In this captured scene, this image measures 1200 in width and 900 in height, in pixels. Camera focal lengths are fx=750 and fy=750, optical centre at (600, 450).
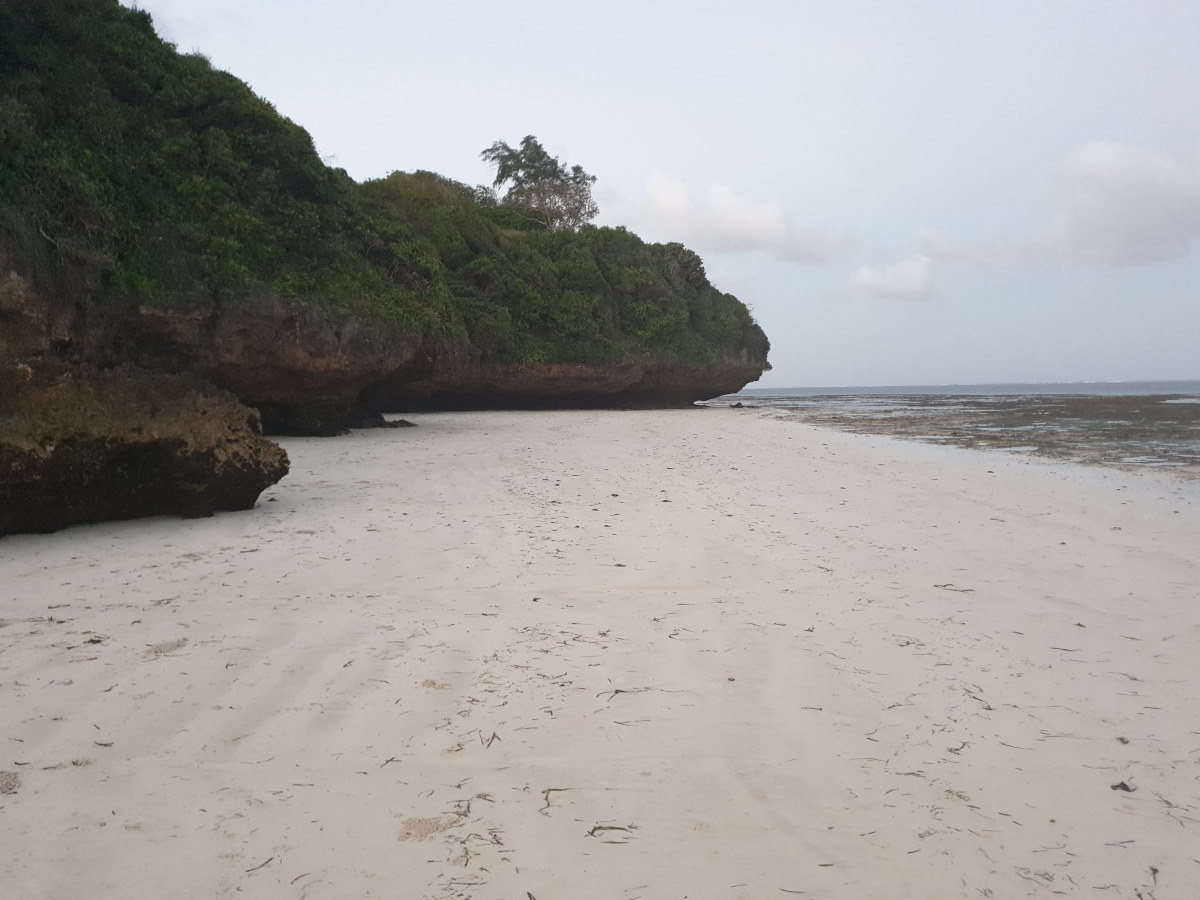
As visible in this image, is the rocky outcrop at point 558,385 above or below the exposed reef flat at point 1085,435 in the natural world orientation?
above

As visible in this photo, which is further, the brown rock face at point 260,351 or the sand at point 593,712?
the brown rock face at point 260,351

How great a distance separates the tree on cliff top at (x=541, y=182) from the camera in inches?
1293

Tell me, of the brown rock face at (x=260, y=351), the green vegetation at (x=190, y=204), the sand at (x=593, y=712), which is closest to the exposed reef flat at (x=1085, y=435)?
the sand at (x=593, y=712)

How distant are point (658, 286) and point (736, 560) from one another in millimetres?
21037

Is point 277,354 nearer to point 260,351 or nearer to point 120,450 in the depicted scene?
point 260,351

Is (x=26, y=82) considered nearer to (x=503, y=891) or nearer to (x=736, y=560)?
(x=736, y=560)

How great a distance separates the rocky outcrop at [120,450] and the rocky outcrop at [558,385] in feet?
25.3

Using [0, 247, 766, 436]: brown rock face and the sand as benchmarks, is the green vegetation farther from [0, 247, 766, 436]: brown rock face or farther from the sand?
the sand

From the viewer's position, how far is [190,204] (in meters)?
9.55

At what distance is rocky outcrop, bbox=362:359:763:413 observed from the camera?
16.0m

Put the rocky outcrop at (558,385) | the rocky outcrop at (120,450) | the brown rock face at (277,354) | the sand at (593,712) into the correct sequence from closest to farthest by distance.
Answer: the sand at (593,712) → the rocky outcrop at (120,450) → the brown rock face at (277,354) → the rocky outcrop at (558,385)

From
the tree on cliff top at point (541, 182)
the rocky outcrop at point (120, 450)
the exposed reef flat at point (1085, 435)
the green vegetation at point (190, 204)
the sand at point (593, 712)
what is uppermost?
the tree on cliff top at point (541, 182)

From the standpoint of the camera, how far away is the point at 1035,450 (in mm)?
11453

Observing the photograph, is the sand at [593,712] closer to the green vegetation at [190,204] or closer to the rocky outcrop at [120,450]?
the rocky outcrop at [120,450]
